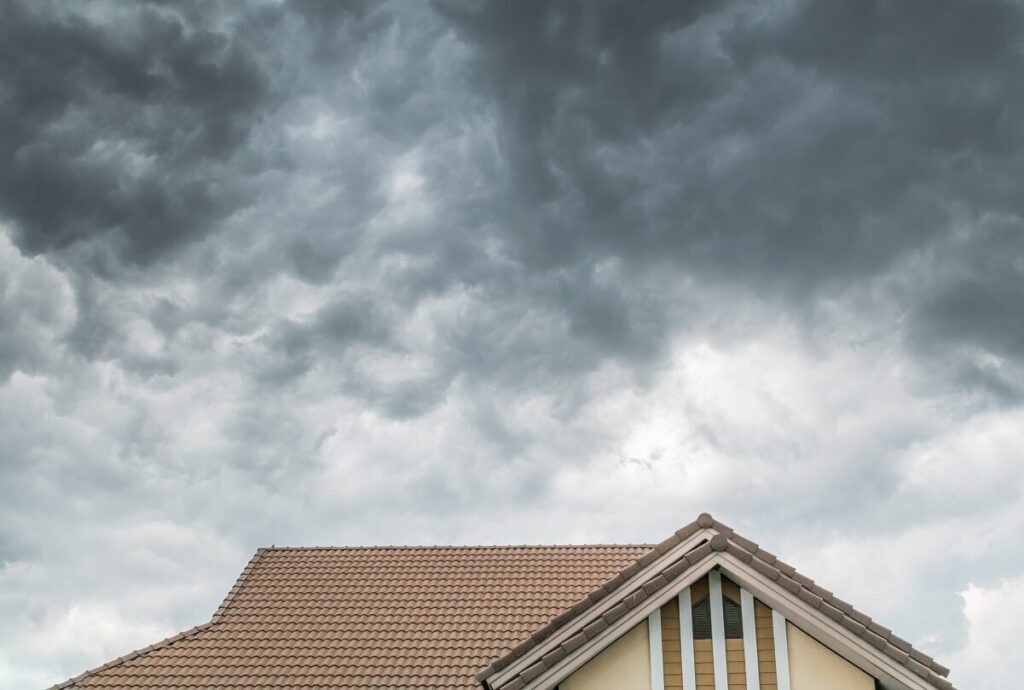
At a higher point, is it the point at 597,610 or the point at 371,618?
the point at 371,618

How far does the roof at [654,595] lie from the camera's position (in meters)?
14.4

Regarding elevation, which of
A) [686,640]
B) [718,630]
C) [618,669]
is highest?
[718,630]

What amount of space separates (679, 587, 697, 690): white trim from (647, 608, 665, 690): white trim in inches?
12.1

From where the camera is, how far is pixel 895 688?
580 inches

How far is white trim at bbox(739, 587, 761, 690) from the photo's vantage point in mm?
14938

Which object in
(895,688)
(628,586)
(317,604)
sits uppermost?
(317,604)

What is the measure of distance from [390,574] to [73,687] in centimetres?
733

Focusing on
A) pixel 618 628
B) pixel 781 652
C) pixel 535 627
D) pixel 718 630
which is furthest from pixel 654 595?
pixel 535 627

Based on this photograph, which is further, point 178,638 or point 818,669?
point 178,638

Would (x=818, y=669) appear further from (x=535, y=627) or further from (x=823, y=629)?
(x=535, y=627)

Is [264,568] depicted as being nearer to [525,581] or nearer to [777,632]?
[525,581]

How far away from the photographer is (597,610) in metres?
15.0

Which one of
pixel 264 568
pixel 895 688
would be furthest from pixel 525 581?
pixel 895 688

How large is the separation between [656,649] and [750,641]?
4.58ft
